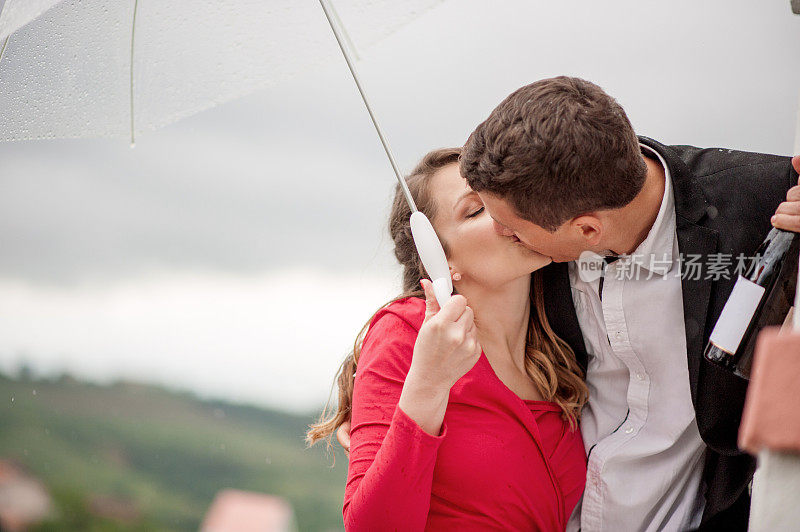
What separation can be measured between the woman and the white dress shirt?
0.25 feet

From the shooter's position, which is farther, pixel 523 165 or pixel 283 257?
pixel 283 257

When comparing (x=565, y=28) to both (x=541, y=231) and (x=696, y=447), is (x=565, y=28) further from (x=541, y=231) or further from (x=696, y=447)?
(x=696, y=447)

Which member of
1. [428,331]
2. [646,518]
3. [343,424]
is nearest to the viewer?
[428,331]

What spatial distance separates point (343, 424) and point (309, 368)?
3.21 ft

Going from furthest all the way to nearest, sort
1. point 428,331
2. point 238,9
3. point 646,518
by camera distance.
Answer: point 646,518 → point 238,9 → point 428,331

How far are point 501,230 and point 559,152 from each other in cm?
19

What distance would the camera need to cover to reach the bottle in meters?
0.96

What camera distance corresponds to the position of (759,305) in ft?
3.25

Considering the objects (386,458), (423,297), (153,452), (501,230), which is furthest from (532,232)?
(153,452)

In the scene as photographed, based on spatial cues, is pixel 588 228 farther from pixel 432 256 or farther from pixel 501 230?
pixel 432 256

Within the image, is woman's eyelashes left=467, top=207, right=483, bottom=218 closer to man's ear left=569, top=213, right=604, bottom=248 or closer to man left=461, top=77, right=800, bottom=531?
man left=461, top=77, right=800, bottom=531

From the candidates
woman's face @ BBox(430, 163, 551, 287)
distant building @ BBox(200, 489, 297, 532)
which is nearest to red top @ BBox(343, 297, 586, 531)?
woman's face @ BBox(430, 163, 551, 287)

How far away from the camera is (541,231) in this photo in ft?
3.75

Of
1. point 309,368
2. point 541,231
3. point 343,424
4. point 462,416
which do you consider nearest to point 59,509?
point 309,368
